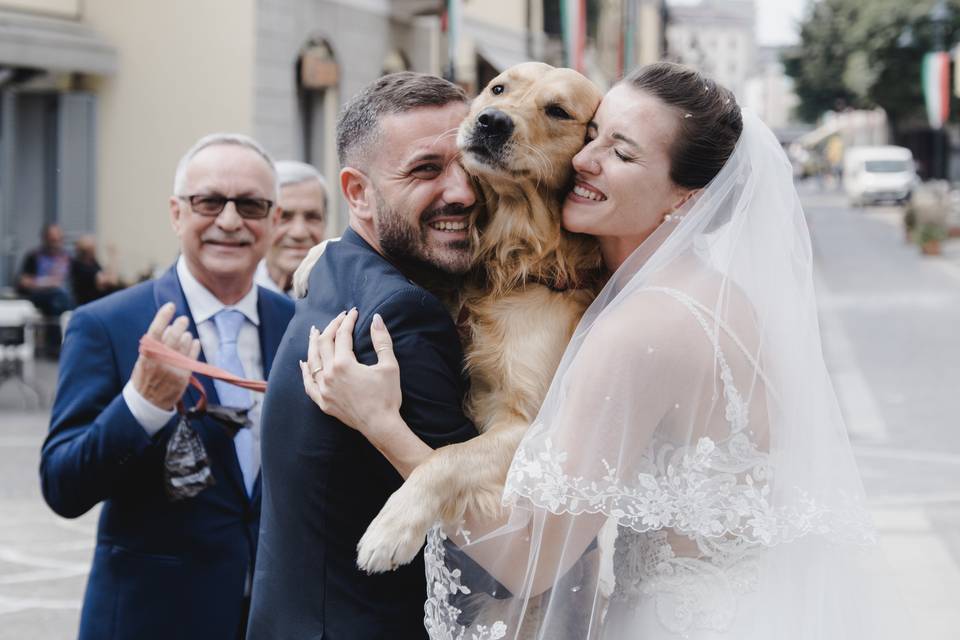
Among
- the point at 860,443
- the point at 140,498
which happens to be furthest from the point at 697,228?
the point at 860,443

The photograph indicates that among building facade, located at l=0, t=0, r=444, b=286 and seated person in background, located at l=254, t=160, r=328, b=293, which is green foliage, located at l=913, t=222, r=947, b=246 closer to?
building facade, located at l=0, t=0, r=444, b=286

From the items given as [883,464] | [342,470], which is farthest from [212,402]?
[883,464]

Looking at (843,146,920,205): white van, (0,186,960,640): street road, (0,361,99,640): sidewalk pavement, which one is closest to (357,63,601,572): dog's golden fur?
(0,186,960,640): street road

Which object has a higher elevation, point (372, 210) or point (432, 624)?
point (372, 210)

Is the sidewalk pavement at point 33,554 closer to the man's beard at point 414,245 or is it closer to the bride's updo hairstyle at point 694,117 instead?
the man's beard at point 414,245

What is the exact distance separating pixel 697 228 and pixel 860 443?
7978mm

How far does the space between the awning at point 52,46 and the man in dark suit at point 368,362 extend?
13.4 m

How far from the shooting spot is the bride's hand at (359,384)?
224 cm

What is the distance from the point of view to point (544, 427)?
7.69 ft

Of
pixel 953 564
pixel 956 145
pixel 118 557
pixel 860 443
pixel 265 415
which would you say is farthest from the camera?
pixel 956 145

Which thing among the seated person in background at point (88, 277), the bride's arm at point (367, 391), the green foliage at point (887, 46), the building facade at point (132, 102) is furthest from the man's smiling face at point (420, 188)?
the green foliage at point (887, 46)

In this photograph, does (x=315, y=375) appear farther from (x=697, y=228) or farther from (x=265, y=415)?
(x=697, y=228)

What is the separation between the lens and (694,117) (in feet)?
8.23

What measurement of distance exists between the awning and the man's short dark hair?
13.3 m
